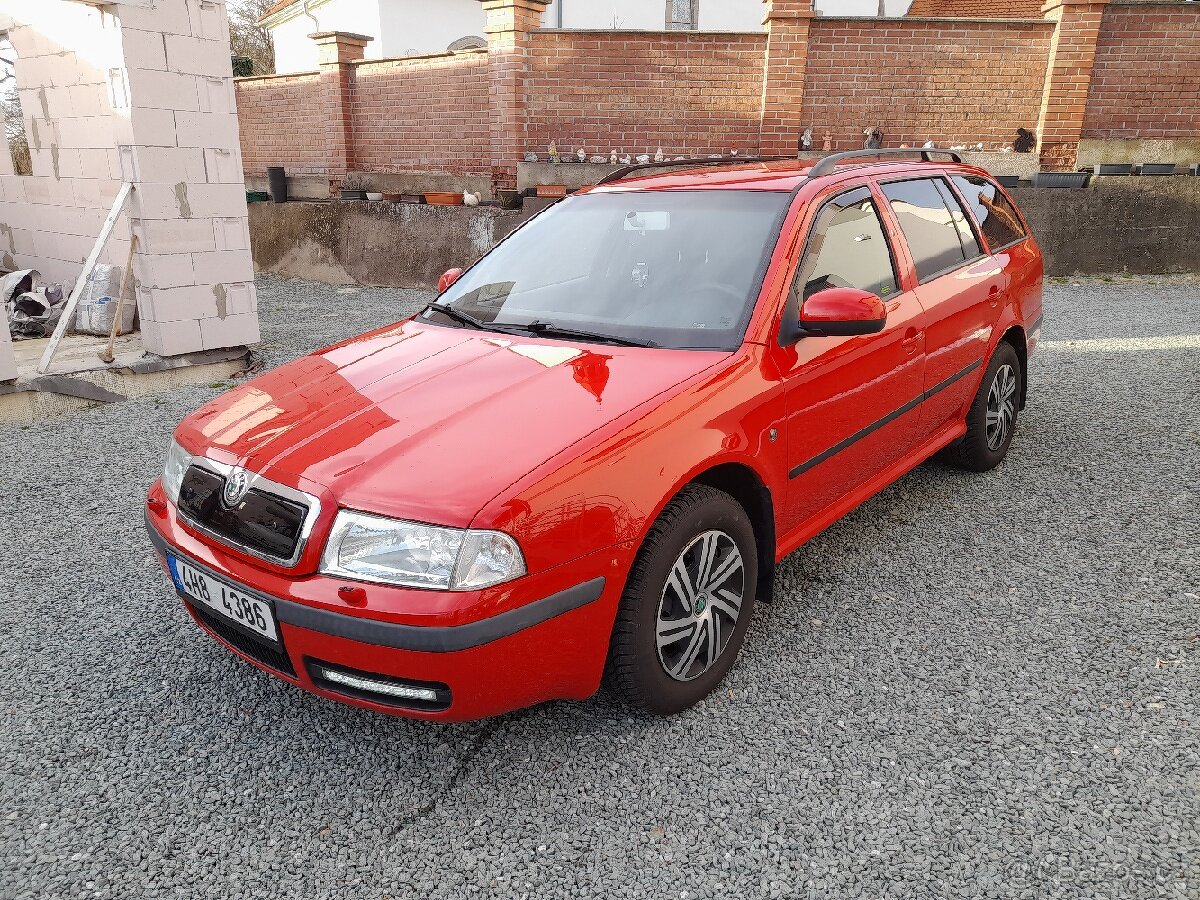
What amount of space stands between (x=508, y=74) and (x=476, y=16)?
46.9ft

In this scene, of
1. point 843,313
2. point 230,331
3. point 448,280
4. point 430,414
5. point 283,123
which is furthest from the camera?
point 283,123

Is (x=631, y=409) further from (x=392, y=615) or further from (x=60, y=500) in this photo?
(x=60, y=500)

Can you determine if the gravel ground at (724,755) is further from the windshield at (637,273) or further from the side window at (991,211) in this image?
the side window at (991,211)

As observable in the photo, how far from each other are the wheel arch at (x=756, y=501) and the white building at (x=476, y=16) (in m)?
23.3

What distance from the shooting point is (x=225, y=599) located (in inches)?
95.7

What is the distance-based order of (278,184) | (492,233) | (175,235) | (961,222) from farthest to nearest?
(278,184), (492,233), (175,235), (961,222)

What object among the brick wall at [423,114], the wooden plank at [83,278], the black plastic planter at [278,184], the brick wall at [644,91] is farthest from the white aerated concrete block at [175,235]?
the black plastic planter at [278,184]

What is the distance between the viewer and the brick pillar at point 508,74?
39.1 ft

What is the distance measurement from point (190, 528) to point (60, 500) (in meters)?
2.65

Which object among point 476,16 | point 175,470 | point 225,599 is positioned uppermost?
point 476,16

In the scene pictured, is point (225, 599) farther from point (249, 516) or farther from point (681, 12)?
point (681, 12)

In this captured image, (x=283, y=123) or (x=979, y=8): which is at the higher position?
(x=979, y=8)

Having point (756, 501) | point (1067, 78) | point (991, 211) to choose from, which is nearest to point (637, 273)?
point (756, 501)

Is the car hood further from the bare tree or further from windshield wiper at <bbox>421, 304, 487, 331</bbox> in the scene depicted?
the bare tree
